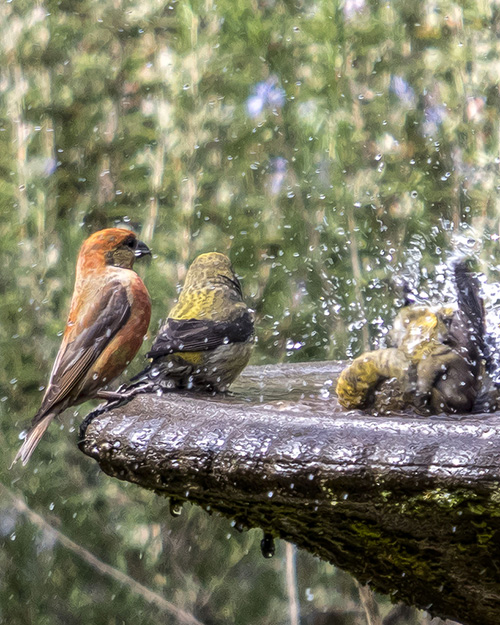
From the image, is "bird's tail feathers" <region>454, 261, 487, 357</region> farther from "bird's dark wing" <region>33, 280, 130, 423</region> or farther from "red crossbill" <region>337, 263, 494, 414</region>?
"bird's dark wing" <region>33, 280, 130, 423</region>

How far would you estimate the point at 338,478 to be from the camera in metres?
1.13

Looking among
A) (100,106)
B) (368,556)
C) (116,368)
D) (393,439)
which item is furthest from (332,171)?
(393,439)

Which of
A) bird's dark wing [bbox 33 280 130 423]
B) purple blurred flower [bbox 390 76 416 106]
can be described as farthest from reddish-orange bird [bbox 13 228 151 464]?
purple blurred flower [bbox 390 76 416 106]

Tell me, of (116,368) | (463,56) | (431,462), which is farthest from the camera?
(463,56)

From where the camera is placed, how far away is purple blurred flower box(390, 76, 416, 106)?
344 centimetres

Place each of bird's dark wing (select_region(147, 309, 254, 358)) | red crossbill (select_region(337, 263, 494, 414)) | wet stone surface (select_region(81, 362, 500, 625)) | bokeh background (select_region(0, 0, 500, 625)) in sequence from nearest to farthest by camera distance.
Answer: wet stone surface (select_region(81, 362, 500, 625)), red crossbill (select_region(337, 263, 494, 414)), bird's dark wing (select_region(147, 309, 254, 358)), bokeh background (select_region(0, 0, 500, 625))

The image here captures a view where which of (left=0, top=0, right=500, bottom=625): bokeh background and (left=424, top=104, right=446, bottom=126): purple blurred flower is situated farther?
(left=424, top=104, right=446, bottom=126): purple blurred flower

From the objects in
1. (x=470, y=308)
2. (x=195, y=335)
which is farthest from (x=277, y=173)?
(x=470, y=308)

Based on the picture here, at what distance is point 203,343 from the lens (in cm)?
183

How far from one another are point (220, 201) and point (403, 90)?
0.90m

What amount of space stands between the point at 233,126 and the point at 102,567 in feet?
6.14

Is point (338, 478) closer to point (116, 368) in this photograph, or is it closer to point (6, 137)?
point (116, 368)

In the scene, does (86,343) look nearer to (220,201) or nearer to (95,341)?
(95,341)

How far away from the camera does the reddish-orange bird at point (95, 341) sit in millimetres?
2149
